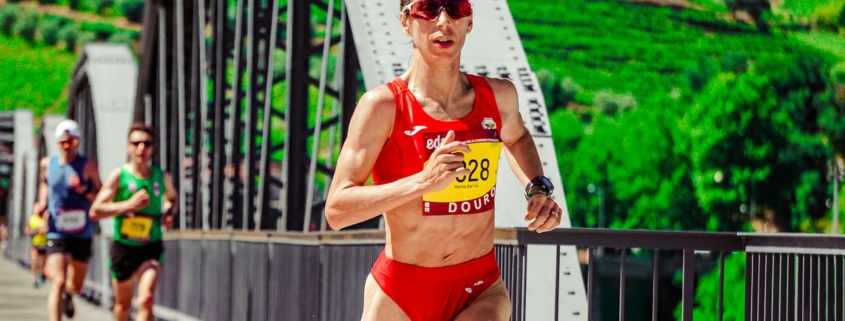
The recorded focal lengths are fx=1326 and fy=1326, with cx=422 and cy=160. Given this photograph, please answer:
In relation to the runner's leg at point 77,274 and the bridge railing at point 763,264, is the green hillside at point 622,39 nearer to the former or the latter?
the runner's leg at point 77,274

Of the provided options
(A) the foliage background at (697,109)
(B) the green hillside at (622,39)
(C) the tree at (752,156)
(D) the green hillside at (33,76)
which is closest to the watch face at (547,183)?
(A) the foliage background at (697,109)

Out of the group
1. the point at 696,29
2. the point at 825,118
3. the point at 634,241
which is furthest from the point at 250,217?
the point at 696,29

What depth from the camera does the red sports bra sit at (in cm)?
359

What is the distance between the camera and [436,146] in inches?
141

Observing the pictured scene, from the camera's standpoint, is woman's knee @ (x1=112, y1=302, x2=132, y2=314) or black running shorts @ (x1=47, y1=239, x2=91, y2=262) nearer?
woman's knee @ (x1=112, y1=302, x2=132, y2=314)

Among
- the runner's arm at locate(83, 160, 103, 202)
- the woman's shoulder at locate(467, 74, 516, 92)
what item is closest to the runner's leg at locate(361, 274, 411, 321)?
the woman's shoulder at locate(467, 74, 516, 92)

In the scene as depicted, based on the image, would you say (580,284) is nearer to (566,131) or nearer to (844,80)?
(844,80)

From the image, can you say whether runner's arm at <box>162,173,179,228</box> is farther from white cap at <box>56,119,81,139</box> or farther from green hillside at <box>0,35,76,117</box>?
green hillside at <box>0,35,76,117</box>

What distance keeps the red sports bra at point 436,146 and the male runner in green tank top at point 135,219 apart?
235 inches

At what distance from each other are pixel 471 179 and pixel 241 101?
1123 cm

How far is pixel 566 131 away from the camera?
10631 cm

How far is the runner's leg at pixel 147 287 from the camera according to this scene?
916 centimetres

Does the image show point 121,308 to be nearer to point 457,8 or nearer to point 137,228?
point 137,228

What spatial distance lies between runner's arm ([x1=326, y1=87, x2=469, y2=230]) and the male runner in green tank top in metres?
5.99
